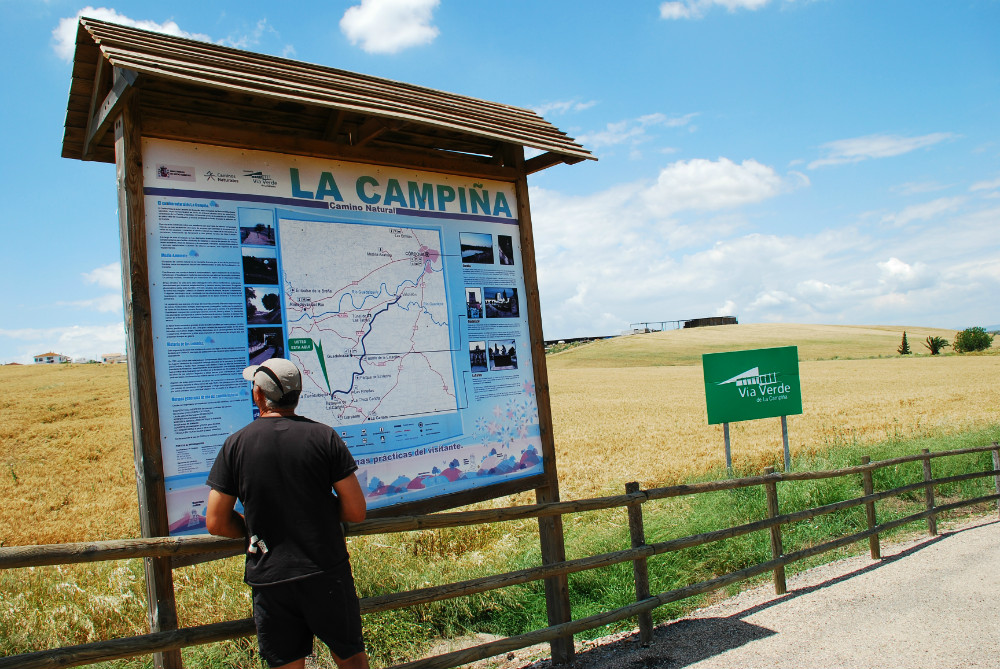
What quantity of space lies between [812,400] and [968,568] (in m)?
22.1

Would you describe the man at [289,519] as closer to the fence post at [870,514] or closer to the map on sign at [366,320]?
the map on sign at [366,320]

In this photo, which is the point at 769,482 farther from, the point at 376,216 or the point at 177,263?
the point at 177,263

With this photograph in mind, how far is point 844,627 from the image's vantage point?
5.23m

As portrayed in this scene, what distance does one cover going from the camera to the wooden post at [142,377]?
3.59 metres

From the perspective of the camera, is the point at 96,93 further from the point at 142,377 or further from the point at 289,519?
the point at 289,519

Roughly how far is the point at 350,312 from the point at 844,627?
4.17m

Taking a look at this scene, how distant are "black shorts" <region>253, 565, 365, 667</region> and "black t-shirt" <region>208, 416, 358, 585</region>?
6 centimetres

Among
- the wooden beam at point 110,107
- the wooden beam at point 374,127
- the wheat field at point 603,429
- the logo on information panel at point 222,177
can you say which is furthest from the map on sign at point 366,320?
the wheat field at point 603,429

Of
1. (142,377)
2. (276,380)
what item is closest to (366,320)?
(142,377)

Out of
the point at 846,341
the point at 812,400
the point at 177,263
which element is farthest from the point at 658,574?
the point at 846,341

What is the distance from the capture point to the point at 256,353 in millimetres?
4066

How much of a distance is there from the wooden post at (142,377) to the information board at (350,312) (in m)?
0.07

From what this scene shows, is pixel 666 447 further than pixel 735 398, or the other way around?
pixel 666 447

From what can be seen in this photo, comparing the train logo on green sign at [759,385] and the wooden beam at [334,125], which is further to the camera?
the train logo on green sign at [759,385]
